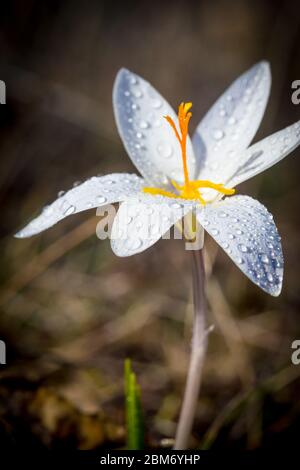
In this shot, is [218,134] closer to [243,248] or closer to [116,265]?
[243,248]

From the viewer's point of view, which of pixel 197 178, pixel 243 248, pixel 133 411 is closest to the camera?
pixel 243 248

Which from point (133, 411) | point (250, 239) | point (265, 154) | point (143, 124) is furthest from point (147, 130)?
point (133, 411)

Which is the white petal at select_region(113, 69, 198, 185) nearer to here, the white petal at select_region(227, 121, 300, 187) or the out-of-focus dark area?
the white petal at select_region(227, 121, 300, 187)

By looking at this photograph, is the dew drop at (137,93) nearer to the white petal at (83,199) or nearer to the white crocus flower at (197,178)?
the white crocus flower at (197,178)

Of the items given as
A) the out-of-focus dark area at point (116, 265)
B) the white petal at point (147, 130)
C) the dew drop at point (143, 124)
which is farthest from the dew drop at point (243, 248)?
the out-of-focus dark area at point (116, 265)
